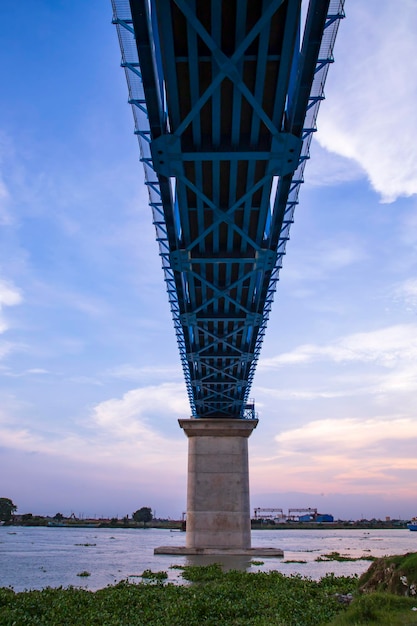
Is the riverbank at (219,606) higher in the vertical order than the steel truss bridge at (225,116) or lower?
lower

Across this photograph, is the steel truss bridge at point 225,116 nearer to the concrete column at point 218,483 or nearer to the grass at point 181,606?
the grass at point 181,606

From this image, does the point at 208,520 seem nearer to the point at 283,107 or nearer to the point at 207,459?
the point at 207,459

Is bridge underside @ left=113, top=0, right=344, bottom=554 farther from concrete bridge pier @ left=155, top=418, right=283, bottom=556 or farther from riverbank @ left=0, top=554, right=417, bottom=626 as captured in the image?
concrete bridge pier @ left=155, top=418, right=283, bottom=556

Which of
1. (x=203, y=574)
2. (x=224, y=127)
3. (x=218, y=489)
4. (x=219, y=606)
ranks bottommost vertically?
(x=203, y=574)

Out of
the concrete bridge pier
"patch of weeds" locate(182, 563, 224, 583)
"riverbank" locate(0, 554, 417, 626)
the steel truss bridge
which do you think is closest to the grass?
"riverbank" locate(0, 554, 417, 626)

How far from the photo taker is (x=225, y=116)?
1514cm

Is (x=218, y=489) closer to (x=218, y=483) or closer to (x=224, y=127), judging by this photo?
(x=218, y=483)

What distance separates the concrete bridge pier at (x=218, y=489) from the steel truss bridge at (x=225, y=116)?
2216cm

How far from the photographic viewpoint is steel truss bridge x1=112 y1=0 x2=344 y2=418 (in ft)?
39.7

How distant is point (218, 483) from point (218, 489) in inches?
18.1

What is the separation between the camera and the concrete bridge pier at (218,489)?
40344mm

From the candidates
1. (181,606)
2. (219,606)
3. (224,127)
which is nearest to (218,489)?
(219,606)

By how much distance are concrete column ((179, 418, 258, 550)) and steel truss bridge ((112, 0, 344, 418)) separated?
72.6 feet

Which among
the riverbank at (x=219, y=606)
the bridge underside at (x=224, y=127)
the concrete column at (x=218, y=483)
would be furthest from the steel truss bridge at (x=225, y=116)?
the concrete column at (x=218, y=483)
